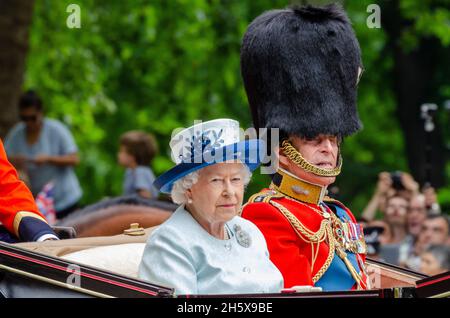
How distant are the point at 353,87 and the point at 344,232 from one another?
586 mm

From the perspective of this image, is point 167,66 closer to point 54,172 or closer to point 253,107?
point 54,172

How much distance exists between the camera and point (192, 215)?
4.46 meters

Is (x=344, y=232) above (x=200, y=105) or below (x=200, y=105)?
below

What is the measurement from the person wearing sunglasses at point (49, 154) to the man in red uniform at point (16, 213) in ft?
17.3

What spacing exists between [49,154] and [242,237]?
20.7 ft

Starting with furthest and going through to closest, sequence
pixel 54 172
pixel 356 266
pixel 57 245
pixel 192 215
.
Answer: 1. pixel 54 172
2. pixel 356 266
3. pixel 57 245
4. pixel 192 215

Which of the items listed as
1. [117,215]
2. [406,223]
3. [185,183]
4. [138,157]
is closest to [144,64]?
[138,157]

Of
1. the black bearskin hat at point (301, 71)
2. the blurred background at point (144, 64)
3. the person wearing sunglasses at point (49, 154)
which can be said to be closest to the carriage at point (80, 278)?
the black bearskin hat at point (301, 71)

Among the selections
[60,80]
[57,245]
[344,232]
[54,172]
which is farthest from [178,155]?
[60,80]

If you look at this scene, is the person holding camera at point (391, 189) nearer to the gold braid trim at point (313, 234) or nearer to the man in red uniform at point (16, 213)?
the gold braid trim at point (313, 234)

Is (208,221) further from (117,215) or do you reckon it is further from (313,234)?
(117,215)

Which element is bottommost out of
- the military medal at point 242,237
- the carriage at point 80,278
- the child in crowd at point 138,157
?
the carriage at point 80,278

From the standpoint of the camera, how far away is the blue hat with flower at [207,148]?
437 centimetres
